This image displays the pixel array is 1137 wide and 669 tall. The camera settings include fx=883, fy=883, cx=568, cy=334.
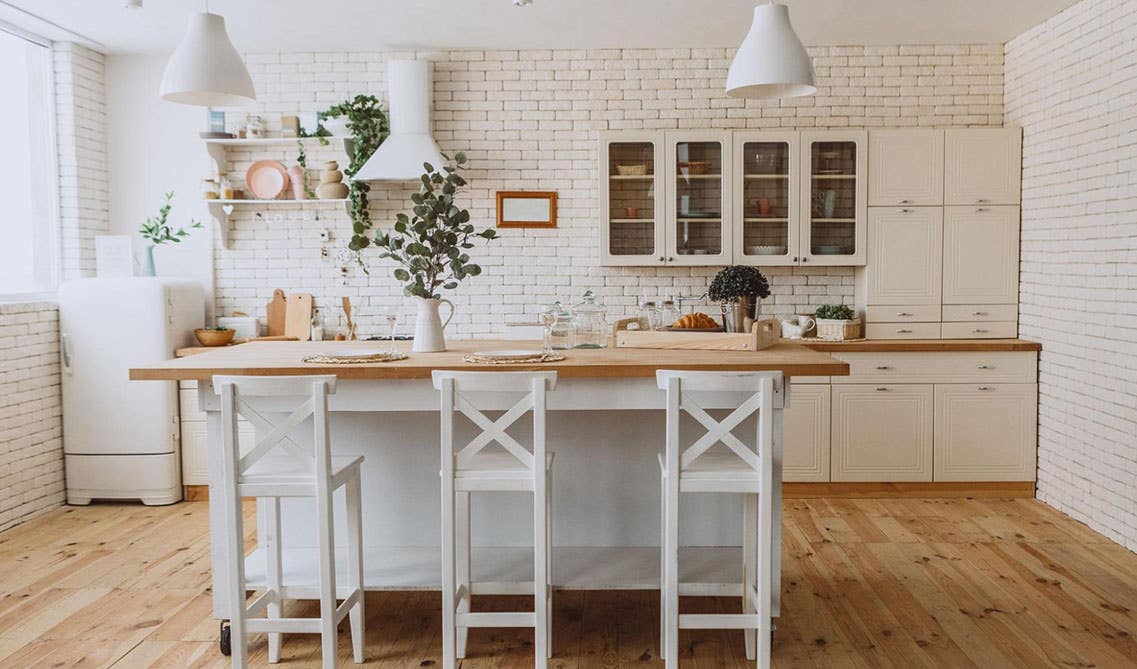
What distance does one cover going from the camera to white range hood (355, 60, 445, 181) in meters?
5.54

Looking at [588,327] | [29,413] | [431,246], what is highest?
[431,246]

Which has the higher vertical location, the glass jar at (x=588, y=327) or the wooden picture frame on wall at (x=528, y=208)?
the wooden picture frame on wall at (x=528, y=208)

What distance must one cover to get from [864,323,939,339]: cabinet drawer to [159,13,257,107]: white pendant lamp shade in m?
4.02

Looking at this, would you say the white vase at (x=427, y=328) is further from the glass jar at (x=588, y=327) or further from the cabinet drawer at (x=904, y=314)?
the cabinet drawer at (x=904, y=314)

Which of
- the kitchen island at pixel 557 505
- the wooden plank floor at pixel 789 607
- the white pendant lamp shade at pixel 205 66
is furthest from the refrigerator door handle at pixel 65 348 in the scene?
the white pendant lamp shade at pixel 205 66

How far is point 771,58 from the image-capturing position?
123 inches

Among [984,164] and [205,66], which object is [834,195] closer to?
[984,164]

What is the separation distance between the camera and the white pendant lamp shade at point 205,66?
316 centimetres

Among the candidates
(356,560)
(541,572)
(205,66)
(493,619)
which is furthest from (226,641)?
(205,66)

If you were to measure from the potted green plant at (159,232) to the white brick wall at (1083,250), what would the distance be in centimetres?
534

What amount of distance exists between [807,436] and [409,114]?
10.6 feet

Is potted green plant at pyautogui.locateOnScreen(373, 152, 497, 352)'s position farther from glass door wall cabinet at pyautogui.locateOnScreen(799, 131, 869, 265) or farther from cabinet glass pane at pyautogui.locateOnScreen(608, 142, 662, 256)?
glass door wall cabinet at pyautogui.locateOnScreen(799, 131, 869, 265)

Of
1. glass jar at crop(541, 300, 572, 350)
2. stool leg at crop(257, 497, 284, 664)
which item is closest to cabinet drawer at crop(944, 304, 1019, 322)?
glass jar at crop(541, 300, 572, 350)

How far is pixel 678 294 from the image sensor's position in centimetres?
598
